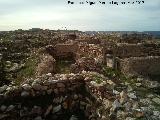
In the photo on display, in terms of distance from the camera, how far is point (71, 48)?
33344mm

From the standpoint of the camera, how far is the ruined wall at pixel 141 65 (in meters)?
21.6

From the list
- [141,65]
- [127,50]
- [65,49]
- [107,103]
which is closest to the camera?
[107,103]

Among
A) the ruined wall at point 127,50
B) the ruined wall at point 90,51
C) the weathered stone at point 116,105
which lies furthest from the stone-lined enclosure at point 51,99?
the ruined wall at point 127,50

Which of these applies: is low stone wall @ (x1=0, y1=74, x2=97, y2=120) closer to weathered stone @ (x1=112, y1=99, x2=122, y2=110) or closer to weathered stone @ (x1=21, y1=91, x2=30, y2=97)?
weathered stone @ (x1=21, y1=91, x2=30, y2=97)

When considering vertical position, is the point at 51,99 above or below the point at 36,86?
below

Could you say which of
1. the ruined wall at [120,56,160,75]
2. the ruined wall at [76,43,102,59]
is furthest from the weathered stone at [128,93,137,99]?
the ruined wall at [76,43,102,59]

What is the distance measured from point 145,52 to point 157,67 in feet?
31.3

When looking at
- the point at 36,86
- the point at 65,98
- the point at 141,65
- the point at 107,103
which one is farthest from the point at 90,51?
the point at 107,103

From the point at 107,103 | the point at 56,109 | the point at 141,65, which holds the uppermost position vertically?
the point at 107,103

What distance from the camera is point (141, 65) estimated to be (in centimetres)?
2216

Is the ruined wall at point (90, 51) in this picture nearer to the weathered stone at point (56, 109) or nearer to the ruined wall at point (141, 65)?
the ruined wall at point (141, 65)

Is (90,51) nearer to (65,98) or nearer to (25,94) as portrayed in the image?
(65,98)

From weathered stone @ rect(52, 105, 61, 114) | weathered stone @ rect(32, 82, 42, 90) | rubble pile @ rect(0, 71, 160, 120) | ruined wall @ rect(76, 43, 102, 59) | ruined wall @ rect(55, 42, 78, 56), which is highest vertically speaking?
weathered stone @ rect(32, 82, 42, 90)

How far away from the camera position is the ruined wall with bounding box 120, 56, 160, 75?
21608mm
